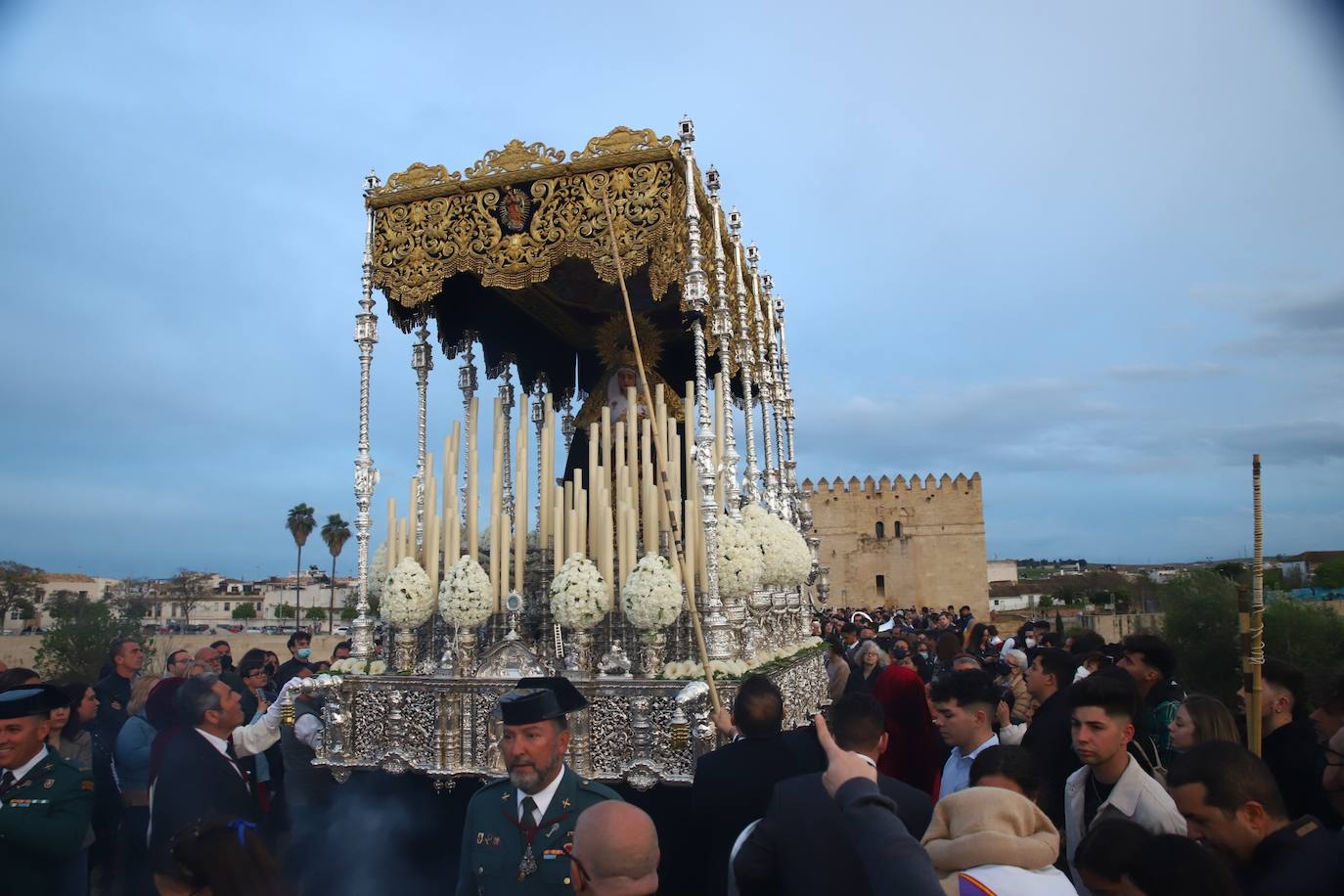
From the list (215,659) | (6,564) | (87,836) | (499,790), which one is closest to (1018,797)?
(499,790)

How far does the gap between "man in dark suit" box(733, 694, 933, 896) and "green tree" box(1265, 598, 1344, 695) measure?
53.5 ft

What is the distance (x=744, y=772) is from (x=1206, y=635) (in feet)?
54.9

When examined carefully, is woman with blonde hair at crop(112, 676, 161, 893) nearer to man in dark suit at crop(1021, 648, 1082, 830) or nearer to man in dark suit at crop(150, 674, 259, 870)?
man in dark suit at crop(150, 674, 259, 870)

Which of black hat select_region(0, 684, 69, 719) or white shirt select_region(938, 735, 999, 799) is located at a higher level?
black hat select_region(0, 684, 69, 719)

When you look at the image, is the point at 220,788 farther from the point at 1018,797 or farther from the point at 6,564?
the point at 6,564

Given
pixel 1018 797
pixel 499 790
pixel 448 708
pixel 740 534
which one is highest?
pixel 740 534

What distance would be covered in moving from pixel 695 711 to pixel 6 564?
5365 centimetres

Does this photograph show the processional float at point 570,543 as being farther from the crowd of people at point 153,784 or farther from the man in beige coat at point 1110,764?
the man in beige coat at point 1110,764

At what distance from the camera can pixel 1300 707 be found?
13.9 ft

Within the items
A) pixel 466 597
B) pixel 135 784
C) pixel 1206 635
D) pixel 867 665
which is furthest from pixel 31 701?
pixel 1206 635

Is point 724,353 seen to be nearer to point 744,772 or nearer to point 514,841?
point 744,772

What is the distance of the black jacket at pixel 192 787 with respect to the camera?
12.6ft

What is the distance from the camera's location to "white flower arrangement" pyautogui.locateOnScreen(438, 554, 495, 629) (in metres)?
7.33

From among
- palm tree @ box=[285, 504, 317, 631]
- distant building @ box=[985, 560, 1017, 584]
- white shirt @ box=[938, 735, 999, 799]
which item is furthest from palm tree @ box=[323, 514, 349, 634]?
white shirt @ box=[938, 735, 999, 799]
